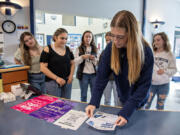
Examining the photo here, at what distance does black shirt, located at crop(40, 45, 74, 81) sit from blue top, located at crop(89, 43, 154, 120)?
0.83m

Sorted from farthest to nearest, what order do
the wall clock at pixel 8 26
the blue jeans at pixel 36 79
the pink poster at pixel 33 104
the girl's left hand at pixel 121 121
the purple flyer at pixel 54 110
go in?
the wall clock at pixel 8 26
the blue jeans at pixel 36 79
the pink poster at pixel 33 104
the purple flyer at pixel 54 110
the girl's left hand at pixel 121 121

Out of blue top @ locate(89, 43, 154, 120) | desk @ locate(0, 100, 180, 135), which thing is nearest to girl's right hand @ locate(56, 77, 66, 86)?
desk @ locate(0, 100, 180, 135)

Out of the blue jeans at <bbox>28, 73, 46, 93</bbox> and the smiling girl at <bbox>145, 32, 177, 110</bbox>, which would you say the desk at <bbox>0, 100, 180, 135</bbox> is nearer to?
the blue jeans at <bbox>28, 73, 46, 93</bbox>

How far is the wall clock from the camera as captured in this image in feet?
8.17

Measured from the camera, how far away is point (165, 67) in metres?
1.99

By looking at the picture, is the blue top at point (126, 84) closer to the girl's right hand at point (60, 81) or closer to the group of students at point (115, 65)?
the group of students at point (115, 65)

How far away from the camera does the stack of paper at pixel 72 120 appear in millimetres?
943

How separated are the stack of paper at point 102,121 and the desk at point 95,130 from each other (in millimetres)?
26

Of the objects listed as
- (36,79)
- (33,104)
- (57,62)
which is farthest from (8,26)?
(33,104)

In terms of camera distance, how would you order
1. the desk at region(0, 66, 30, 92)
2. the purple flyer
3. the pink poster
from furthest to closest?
the desk at region(0, 66, 30, 92) < the pink poster < the purple flyer

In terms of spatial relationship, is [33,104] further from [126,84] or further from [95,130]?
[126,84]

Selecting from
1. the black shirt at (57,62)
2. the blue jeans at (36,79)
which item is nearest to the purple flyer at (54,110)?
the black shirt at (57,62)

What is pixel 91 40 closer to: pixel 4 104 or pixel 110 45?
pixel 110 45

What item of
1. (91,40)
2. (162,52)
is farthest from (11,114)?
(162,52)
